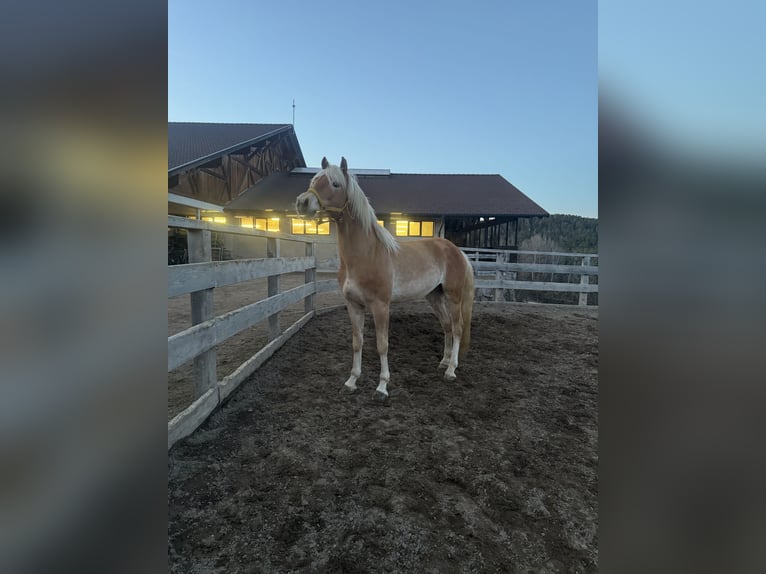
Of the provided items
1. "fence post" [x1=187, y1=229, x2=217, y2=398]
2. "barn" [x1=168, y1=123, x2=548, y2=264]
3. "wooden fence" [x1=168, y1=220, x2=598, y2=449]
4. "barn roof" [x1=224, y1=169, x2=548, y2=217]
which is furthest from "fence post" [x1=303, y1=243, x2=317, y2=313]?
"barn roof" [x1=224, y1=169, x2=548, y2=217]

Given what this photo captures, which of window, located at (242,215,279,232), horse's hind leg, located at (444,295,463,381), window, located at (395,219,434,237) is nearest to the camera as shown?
horse's hind leg, located at (444,295,463,381)

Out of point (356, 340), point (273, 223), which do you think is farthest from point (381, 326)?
point (273, 223)

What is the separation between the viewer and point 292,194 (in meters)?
11.8

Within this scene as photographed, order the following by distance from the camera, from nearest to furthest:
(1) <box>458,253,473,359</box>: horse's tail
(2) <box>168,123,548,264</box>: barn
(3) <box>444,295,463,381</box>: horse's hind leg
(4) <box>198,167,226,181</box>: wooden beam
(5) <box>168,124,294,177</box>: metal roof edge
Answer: (3) <box>444,295,463,381</box>: horse's hind leg, (1) <box>458,253,473,359</box>: horse's tail, (5) <box>168,124,294,177</box>: metal roof edge, (4) <box>198,167,226,181</box>: wooden beam, (2) <box>168,123,548,264</box>: barn

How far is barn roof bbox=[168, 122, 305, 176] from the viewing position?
906 cm

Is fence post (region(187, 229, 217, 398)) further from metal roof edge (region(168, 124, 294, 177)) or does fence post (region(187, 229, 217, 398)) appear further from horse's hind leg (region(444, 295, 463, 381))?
metal roof edge (region(168, 124, 294, 177))

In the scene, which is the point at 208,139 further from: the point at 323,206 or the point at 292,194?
the point at 323,206

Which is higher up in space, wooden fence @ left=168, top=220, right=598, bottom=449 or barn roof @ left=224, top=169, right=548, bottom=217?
barn roof @ left=224, top=169, right=548, bottom=217

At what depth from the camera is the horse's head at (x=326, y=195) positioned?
7.54ft

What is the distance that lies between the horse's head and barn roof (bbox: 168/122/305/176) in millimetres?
7238
